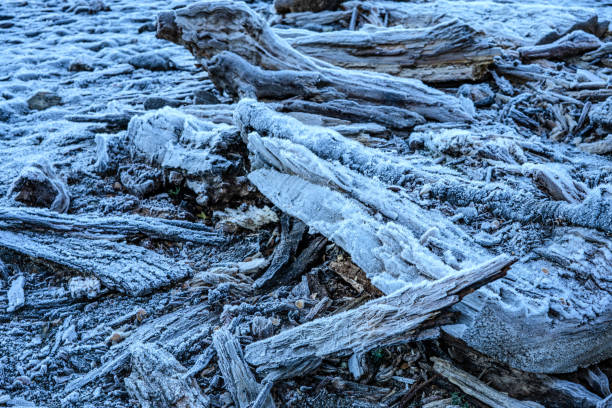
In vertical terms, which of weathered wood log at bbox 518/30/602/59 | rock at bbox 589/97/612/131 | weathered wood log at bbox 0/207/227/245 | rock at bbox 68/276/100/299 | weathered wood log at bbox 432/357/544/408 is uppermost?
weathered wood log at bbox 518/30/602/59

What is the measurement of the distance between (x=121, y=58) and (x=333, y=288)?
7.10 m

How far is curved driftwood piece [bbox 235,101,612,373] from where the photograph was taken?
215cm

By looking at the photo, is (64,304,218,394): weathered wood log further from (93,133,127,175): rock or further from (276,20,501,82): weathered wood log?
(276,20,501,82): weathered wood log

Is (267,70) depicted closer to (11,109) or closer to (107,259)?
(107,259)

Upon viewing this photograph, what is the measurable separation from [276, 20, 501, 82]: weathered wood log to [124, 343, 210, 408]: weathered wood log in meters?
4.78

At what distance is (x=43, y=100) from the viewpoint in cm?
648

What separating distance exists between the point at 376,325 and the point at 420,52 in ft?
15.5

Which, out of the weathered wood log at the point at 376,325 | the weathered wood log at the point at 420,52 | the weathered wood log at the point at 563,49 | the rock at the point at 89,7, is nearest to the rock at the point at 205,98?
the weathered wood log at the point at 420,52

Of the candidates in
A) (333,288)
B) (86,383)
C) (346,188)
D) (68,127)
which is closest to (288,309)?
(333,288)

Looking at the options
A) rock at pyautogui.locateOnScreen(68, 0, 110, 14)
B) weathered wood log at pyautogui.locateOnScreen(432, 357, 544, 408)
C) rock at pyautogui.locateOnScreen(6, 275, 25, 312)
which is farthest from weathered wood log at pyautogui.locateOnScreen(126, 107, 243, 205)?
rock at pyautogui.locateOnScreen(68, 0, 110, 14)

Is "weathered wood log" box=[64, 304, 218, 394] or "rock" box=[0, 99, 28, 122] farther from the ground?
"rock" box=[0, 99, 28, 122]

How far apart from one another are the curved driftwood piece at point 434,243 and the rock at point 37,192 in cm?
192

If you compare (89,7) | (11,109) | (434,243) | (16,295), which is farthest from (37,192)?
(89,7)

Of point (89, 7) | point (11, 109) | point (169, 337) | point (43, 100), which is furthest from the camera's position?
point (89, 7)
